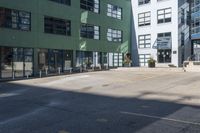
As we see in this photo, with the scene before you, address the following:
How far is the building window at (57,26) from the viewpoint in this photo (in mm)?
31484

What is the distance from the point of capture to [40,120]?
A: 9562 mm

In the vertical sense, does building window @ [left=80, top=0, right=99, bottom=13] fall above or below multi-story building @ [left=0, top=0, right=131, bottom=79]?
above

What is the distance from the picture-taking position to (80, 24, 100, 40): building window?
36.8 metres

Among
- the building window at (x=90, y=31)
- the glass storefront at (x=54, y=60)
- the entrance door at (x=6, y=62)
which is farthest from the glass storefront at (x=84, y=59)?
the entrance door at (x=6, y=62)

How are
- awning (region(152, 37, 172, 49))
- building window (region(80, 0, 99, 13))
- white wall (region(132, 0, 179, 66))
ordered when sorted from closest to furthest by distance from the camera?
building window (region(80, 0, 99, 13)), white wall (region(132, 0, 179, 66)), awning (region(152, 37, 172, 49))

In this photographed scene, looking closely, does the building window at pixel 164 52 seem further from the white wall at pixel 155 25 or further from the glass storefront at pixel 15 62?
the glass storefront at pixel 15 62

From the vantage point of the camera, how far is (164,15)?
43.8 meters

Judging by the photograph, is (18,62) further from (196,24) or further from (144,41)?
(196,24)

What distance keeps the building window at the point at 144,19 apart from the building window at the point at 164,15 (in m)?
2.08

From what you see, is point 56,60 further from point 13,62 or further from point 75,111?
point 75,111

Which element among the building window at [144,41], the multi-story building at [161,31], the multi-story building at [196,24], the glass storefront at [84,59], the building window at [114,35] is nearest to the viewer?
the glass storefront at [84,59]

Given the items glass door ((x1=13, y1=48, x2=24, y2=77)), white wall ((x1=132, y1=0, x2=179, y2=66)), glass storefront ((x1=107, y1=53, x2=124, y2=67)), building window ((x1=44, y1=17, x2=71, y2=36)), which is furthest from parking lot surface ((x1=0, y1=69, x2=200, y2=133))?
white wall ((x1=132, y1=0, x2=179, y2=66))

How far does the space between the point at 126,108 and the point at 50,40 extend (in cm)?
2182

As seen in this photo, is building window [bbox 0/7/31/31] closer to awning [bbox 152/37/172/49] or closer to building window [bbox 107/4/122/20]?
building window [bbox 107/4/122/20]
